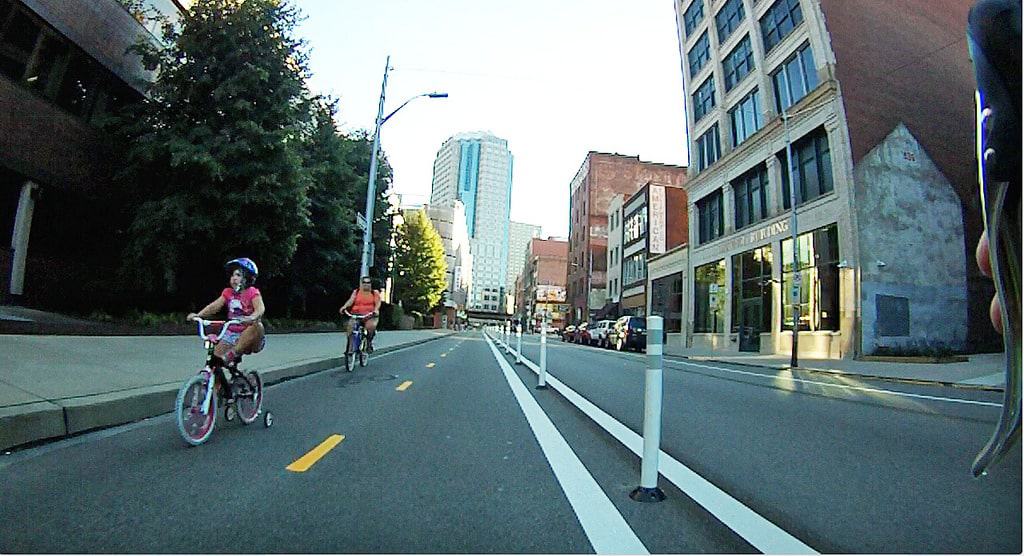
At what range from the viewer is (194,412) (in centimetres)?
461

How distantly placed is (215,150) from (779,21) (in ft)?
91.0

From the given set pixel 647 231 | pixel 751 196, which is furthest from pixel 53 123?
pixel 647 231

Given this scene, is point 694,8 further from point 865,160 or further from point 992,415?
point 992,415

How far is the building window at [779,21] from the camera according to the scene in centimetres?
2777

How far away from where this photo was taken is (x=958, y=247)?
24312 millimetres

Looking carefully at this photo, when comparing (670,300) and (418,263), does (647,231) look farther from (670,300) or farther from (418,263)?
(418,263)

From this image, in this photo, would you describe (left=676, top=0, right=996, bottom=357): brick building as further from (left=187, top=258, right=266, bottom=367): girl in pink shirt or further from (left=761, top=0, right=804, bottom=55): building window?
(left=187, top=258, right=266, bottom=367): girl in pink shirt

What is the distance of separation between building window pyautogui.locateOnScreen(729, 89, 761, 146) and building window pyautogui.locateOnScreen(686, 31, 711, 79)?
Answer: 6.11 metres

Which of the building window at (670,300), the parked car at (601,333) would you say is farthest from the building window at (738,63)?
the parked car at (601,333)

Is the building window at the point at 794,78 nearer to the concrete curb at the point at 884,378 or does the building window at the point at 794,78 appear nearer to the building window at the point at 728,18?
the building window at the point at 728,18

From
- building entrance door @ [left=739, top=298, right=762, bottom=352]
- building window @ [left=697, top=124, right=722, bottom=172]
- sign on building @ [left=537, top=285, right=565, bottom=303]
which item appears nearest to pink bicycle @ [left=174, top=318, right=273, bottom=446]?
building entrance door @ [left=739, top=298, right=762, bottom=352]

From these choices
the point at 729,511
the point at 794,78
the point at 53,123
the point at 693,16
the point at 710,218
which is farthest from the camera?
the point at 693,16

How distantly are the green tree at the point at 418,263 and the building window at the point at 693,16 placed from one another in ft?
97.0

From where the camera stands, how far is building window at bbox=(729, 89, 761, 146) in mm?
31612
